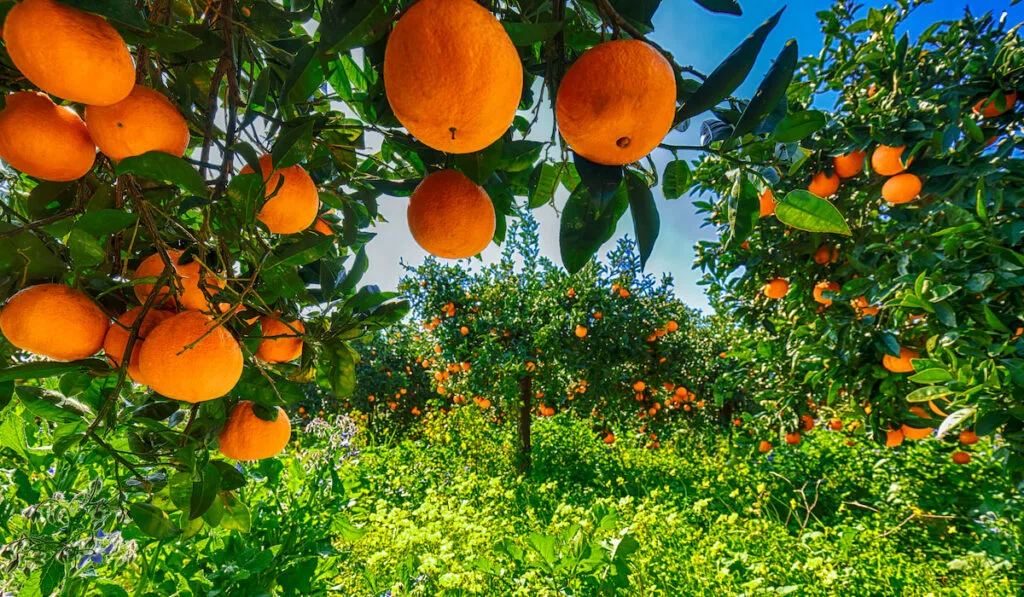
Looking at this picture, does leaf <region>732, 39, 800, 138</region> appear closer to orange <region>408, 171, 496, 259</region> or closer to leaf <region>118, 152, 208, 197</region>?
orange <region>408, 171, 496, 259</region>

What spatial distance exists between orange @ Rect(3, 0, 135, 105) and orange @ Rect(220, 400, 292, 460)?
0.55 m

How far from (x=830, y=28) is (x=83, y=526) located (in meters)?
3.42

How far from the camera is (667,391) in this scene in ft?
16.5

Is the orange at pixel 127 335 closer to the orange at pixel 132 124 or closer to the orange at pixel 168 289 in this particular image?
the orange at pixel 168 289

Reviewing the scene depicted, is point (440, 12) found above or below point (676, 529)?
above

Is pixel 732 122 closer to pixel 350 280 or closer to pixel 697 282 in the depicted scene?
pixel 350 280

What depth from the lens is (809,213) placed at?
0.48 m

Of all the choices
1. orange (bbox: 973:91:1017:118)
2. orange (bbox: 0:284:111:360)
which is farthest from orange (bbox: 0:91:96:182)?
orange (bbox: 973:91:1017:118)

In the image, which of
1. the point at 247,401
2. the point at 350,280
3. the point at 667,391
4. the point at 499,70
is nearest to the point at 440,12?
the point at 499,70

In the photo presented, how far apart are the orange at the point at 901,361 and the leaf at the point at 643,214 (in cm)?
177

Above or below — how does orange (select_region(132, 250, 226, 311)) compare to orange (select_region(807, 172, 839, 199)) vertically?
below

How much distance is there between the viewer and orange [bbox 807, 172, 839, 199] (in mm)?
1938

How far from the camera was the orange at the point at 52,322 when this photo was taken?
0.58m

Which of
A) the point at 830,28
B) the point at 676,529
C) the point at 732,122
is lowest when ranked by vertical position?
the point at 676,529
